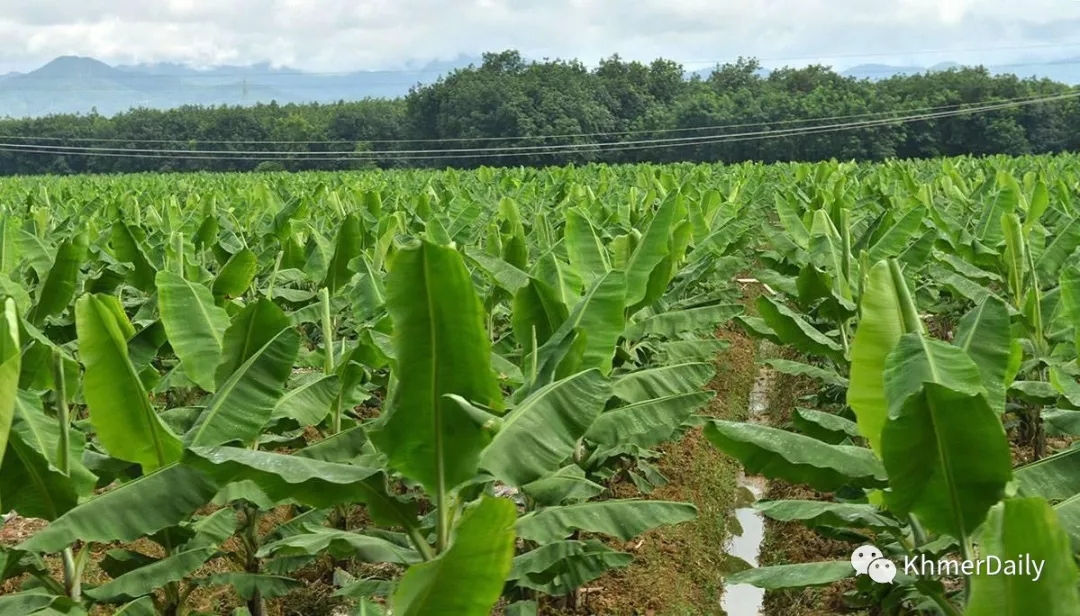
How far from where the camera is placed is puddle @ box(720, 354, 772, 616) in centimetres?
516

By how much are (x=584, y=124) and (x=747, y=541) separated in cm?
5404

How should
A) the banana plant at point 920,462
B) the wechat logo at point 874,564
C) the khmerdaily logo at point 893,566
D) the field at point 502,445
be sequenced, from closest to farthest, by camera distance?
the banana plant at point 920,462 → the field at point 502,445 → the khmerdaily logo at point 893,566 → the wechat logo at point 874,564

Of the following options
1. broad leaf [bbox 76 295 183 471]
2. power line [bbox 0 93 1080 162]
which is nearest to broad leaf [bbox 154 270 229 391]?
broad leaf [bbox 76 295 183 471]

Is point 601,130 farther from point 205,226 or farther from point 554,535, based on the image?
Result: point 554,535

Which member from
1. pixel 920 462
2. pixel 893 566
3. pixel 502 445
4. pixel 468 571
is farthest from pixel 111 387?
pixel 893 566

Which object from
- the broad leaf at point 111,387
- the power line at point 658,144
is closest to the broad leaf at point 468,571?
the broad leaf at point 111,387

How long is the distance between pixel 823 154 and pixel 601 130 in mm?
14246

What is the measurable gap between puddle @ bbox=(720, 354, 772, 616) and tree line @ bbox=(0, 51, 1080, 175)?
46.6 meters

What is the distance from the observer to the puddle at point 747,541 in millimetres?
5164

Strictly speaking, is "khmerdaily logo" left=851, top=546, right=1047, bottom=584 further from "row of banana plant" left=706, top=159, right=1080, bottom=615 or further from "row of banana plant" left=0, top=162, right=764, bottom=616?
"row of banana plant" left=0, top=162, right=764, bottom=616

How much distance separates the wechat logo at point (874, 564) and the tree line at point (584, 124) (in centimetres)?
5056

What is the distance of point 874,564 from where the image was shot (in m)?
2.67

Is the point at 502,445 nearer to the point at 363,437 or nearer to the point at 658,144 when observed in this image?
the point at 363,437

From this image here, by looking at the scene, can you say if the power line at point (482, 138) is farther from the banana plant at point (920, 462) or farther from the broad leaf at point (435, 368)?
the broad leaf at point (435, 368)
